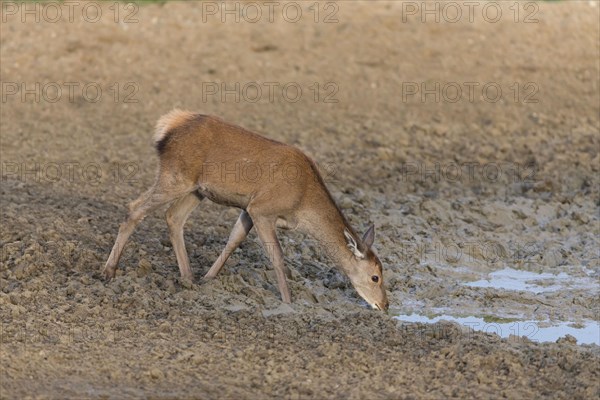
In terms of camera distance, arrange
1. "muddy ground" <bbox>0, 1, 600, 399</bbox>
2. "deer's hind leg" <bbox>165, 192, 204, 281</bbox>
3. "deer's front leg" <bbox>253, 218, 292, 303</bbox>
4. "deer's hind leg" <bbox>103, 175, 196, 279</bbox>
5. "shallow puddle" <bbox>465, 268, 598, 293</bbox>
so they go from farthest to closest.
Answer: "shallow puddle" <bbox>465, 268, 598, 293</bbox>
"deer's hind leg" <bbox>165, 192, 204, 281</bbox>
"deer's hind leg" <bbox>103, 175, 196, 279</bbox>
"deer's front leg" <bbox>253, 218, 292, 303</bbox>
"muddy ground" <bbox>0, 1, 600, 399</bbox>

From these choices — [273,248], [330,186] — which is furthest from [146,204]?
[330,186]

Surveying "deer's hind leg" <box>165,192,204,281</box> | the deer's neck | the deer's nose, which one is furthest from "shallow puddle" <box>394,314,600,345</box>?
"deer's hind leg" <box>165,192,204,281</box>

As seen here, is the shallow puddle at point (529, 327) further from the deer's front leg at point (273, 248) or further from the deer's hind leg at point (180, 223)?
the deer's hind leg at point (180, 223)

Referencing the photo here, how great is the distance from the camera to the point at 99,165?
42.3ft

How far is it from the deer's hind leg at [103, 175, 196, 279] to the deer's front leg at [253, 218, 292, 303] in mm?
631

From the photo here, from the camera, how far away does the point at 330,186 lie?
12.4m

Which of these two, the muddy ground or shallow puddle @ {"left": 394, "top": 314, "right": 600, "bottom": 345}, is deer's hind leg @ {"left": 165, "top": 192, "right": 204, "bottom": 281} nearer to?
the muddy ground

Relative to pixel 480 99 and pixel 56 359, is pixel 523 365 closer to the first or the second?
pixel 56 359

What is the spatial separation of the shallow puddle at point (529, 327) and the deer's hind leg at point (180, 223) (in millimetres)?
1743

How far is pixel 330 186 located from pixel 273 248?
3.25 meters

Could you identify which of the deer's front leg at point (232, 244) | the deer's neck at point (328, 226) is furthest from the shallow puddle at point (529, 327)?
the deer's front leg at point (232, 244)

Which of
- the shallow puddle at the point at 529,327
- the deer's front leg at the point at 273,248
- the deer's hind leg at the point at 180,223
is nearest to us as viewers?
the shallow puddle at the point at 529,327

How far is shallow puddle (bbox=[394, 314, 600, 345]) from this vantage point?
8922 mm

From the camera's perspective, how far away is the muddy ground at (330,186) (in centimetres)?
756
